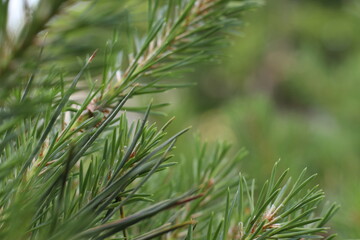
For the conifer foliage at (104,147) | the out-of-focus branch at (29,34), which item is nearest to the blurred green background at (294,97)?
the conifer foliage at (104,147)

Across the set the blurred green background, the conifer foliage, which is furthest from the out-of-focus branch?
the blurred green background

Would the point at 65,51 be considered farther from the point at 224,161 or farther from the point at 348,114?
the point at 348,114

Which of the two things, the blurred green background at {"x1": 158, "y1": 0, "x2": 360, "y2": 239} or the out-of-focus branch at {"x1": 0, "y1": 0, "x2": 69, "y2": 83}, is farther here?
the blurred green background at {"x1": 158, "y1": 0, "x2": 360, "y2": 239}

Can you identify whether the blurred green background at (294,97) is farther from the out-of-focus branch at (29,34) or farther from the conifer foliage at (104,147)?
the out-of-focus branch at (29,34)

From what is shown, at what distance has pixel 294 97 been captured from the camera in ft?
8.59

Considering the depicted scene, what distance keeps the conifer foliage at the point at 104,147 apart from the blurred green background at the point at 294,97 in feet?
0.19

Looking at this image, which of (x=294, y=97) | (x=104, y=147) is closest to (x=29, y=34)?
(x=104, y=147)

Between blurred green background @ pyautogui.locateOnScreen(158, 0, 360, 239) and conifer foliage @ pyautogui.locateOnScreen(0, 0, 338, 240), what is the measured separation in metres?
0.06

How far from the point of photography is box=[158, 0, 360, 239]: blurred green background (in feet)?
2.18

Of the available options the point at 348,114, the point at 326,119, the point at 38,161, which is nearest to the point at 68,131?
the point at 38,161

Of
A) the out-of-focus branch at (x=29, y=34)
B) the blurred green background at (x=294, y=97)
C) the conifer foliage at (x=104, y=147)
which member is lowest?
the blurred green background at (x=294, y=97)

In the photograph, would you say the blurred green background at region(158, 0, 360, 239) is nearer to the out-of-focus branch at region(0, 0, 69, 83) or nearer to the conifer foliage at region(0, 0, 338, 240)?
the conifer foliage at region(0, 0, 338, 240)

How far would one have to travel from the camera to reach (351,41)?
2596mm

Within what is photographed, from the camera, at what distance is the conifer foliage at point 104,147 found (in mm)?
157
